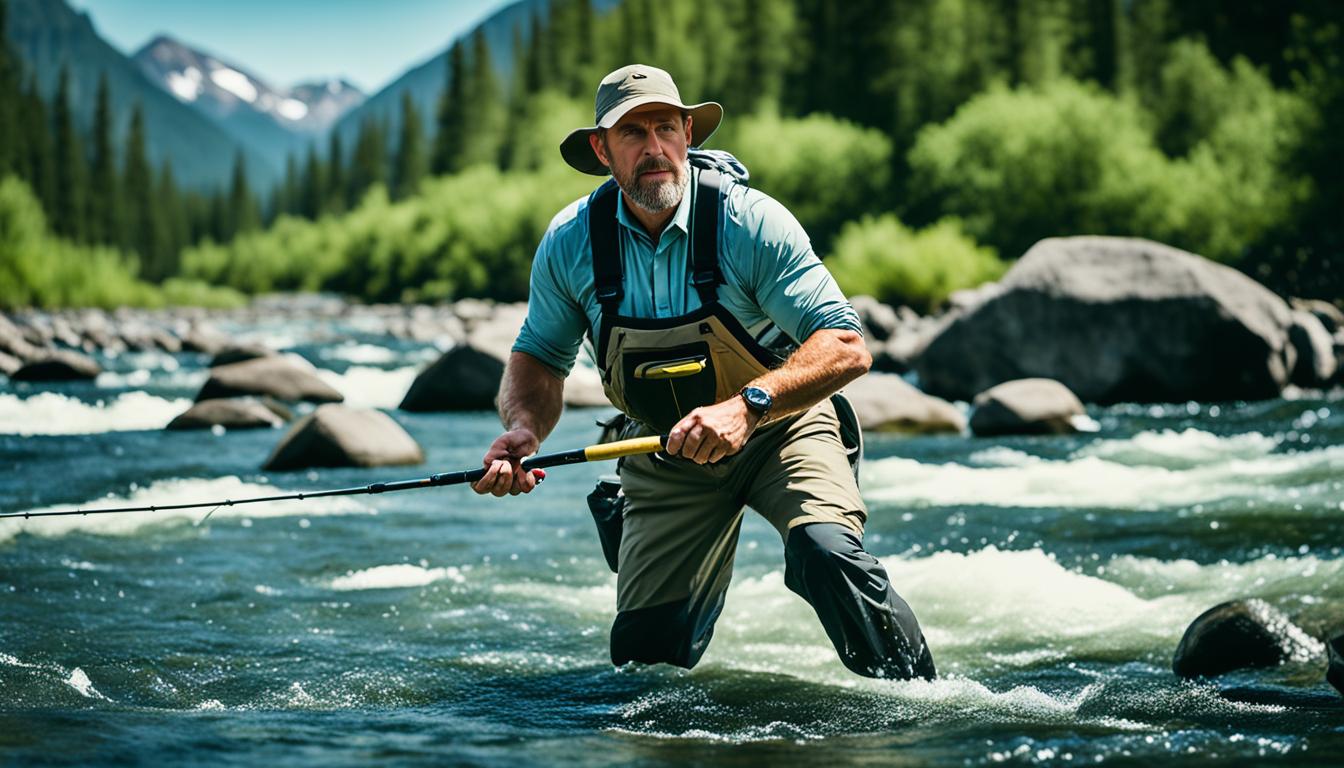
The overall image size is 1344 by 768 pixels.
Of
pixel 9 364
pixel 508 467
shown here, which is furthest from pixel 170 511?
pixel 9 364

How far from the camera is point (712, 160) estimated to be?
4.68m

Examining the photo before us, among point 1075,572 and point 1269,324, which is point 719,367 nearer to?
point 1075,572

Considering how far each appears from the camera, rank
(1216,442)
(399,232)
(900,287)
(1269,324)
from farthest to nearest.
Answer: (399,232) → (900,287) → (1269,324) → (1216,442)

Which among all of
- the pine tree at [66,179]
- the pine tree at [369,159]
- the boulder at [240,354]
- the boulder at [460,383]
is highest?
the pine tree at [369,159]

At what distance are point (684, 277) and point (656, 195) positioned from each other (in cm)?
26

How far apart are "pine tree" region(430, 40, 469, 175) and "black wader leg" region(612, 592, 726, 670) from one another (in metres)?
89.5

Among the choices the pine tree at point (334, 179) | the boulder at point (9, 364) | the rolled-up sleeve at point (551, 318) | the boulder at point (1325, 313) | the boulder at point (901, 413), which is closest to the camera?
the rolled-up sleeve at point (551, 318)

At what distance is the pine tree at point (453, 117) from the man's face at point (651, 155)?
8967 cm

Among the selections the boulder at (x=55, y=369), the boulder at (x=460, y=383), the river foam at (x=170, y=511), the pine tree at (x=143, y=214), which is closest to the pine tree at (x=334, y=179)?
the pine tree at (x=143, y=214)

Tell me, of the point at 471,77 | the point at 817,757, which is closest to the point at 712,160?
the point at 817,757

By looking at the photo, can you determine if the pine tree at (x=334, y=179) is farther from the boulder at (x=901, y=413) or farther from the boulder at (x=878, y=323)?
the boulder at (x=901, y=413)

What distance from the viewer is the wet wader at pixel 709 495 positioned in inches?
169

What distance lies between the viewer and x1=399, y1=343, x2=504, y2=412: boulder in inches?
667

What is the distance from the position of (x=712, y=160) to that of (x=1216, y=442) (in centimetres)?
926
